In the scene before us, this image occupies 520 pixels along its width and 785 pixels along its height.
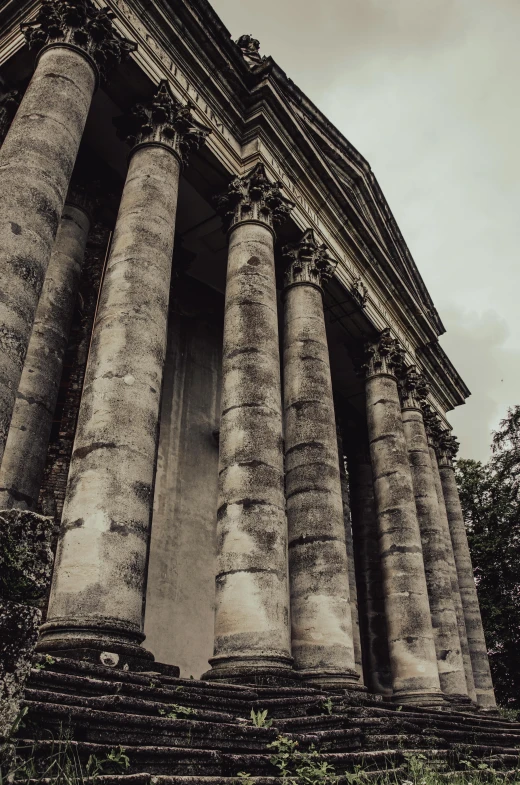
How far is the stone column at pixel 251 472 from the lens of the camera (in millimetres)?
8172

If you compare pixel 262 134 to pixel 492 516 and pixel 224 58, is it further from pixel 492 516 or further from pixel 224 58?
pixel 492 516

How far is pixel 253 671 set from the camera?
7.72 metres

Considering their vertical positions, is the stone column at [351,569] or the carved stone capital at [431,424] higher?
the carved stone capital at [431,424]

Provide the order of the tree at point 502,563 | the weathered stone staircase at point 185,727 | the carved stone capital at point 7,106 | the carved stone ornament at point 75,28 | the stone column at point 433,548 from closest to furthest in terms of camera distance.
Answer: the weathered stone staircase at point 185,727 → the carved stone ornament at point 75,28 → the carved stone capital at point 7,106 → the stone column at point 433,548 → the tree at point 502,563

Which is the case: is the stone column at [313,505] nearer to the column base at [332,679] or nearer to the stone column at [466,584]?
the column base at [332,679]

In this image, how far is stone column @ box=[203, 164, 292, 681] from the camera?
8.17 metres

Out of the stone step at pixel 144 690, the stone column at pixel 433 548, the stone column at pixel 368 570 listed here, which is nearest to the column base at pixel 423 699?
the stone column at pixel 433 548

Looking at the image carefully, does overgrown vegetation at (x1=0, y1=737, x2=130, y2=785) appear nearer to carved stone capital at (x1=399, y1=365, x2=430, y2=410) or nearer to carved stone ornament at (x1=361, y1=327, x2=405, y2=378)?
carved stone ornament at (x1=361, y1=327, x2=405, y2=378)

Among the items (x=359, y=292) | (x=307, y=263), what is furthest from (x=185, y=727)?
Result: (x=359, y=292)

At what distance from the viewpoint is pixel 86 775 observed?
10.8 feet

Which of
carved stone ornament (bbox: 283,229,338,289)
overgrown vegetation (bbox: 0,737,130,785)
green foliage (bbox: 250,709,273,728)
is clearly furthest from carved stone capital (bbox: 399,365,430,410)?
overgrown vegetation (bbox: 0,737,130,785)

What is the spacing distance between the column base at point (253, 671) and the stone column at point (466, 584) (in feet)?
48.6

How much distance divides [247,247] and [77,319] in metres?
4.53

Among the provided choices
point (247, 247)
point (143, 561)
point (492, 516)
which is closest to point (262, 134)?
point (247, 247)
